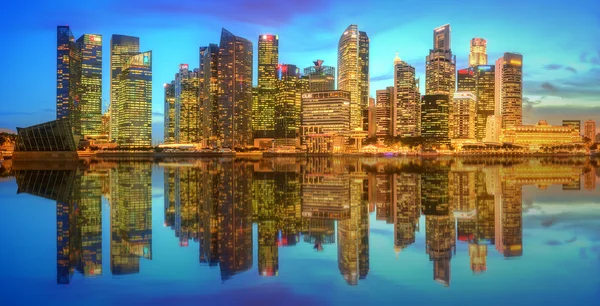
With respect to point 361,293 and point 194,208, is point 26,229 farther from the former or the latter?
point 361,293

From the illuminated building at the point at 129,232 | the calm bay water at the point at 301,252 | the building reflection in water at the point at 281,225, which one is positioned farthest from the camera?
the building reflection in water at the point at 281,225

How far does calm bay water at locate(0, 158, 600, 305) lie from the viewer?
9993 millimetres

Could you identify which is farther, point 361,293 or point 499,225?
point 499,225

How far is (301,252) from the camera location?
1384cm

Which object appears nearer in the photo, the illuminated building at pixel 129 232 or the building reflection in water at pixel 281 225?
the illuminated building at pixel 129 232

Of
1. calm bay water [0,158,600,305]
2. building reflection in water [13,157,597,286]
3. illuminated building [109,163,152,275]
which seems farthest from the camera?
building reflection in water [13,157,597,286]

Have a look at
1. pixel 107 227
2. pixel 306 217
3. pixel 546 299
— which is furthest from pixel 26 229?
pixel 546 299

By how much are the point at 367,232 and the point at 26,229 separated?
41.4 feet

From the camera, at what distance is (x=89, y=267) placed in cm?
1214

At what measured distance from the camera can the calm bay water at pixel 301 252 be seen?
9993 mm

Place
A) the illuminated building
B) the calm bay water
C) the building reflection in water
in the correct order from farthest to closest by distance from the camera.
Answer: the building reflection in water → the illuminated building → the calm bay water

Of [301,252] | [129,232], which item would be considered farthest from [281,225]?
[129,232]

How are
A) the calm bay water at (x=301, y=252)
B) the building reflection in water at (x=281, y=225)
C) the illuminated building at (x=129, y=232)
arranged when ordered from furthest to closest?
the building reflection in water at (x=281, y=225) → the illuminated building at (x=129, y=232) → the calm bay water at (x=301, y=252)

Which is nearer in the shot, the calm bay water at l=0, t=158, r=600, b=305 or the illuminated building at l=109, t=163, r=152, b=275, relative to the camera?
the calm bay water at l=0, t=158, r=600, b=305
